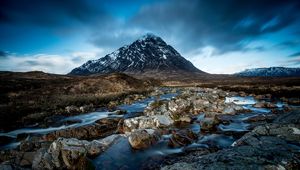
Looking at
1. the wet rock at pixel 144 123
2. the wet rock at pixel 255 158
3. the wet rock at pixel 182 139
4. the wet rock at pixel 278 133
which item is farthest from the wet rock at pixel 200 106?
the wet rock at pixel 255 158

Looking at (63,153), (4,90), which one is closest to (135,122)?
(63,153)

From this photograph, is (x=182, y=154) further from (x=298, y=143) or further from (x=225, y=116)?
(x=225, y=116)

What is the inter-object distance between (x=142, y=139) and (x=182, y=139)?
3.13 m

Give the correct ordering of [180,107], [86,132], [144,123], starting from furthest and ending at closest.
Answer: [180,107], [86,132], [144,123]

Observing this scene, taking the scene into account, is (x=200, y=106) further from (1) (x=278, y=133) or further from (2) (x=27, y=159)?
(2) (x=27, y=159)

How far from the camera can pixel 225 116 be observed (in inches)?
977

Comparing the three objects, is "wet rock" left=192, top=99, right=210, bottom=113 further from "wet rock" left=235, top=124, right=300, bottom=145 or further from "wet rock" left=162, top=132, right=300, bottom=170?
"wet rock" left=162, top=132, right=300, bottom=170

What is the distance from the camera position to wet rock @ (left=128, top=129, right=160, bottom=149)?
15545 mm

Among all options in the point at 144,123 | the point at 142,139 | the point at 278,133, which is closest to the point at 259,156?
the point at 278,133

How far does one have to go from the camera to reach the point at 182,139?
16141 mm

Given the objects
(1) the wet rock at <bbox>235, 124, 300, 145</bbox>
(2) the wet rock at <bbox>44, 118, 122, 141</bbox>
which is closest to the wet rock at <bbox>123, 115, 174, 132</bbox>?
(2) the wet rock at <bbox>44, 118, 122, 141</bbox>

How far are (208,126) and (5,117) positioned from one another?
27.5 meters

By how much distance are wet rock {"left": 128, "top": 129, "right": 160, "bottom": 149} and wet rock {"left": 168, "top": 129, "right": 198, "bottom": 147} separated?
1311 mm

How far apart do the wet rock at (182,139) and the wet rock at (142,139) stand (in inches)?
51.6
